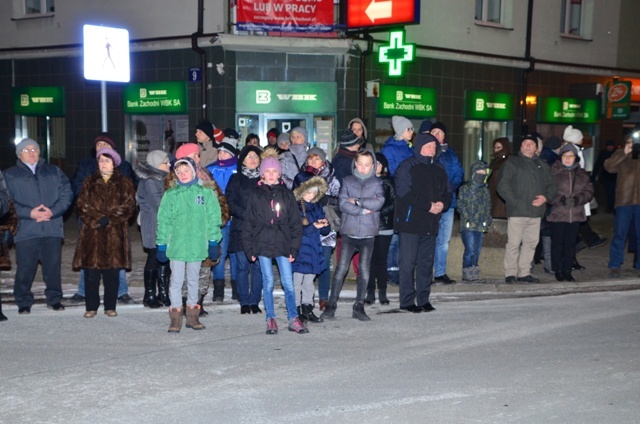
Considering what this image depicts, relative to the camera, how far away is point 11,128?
936 inches

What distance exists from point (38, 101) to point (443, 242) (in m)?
15.2

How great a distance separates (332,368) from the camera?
7312 mm

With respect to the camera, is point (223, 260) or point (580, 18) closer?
point (223, 260)

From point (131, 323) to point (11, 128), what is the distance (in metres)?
16.5

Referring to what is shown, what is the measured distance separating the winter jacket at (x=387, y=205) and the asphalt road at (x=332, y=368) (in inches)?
41.0

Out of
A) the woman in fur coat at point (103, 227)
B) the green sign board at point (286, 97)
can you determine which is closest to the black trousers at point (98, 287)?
the woman in fur coat at point (103, 227)

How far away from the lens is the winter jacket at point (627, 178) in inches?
504

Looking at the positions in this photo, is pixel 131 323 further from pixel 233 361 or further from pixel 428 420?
pixel 428 420

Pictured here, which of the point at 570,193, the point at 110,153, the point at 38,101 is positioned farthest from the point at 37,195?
the point at 38,101

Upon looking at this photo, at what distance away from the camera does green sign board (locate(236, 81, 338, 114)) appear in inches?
794

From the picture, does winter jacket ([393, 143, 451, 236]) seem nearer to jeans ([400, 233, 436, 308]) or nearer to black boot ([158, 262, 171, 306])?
jeans ([400, 233, 436, 308])

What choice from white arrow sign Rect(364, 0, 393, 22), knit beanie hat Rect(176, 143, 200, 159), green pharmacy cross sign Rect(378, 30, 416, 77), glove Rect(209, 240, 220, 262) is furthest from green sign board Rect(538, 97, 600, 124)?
glove Rect(209, 240, 220, 262)

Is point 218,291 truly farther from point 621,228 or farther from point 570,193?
point 621,228

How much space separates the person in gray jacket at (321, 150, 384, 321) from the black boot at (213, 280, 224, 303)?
65.8 inches
